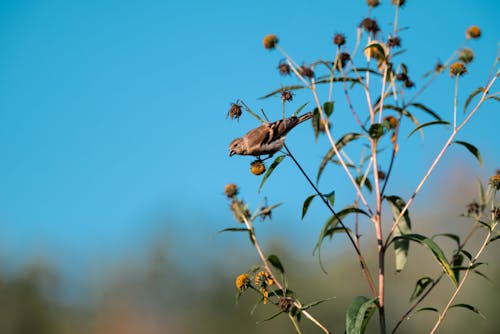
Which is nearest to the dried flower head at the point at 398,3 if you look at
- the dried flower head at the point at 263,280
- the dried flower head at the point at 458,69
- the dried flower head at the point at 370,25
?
the dried flower head at the point at 370,25

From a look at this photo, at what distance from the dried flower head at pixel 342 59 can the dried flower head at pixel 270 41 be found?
0.46 m

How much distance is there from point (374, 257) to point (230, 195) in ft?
32.9

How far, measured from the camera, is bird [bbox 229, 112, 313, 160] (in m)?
2.95

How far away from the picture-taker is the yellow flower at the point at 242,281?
10.00 feet

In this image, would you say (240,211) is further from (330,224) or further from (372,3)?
(372,3)

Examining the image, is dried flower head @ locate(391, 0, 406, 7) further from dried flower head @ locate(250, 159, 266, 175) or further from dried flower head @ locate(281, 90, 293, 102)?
dried flower head @ locate(250, 159, 266, 175)

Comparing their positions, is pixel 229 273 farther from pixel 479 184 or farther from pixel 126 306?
pixel 479 184

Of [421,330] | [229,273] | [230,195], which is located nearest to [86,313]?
[229,273]

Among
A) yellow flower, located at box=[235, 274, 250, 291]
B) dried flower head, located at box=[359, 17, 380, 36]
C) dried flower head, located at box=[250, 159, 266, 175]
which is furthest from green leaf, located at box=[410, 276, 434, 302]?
dried flower head, located at box=[359, 17, 380, 36]

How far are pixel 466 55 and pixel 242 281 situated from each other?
5.92 feet

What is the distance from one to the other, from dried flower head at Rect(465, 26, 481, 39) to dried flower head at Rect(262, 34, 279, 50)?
3.84 feet

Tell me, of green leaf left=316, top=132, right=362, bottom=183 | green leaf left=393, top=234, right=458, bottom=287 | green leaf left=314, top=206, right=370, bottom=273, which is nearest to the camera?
green leaf left=393, top=234, right=458, bottom=287

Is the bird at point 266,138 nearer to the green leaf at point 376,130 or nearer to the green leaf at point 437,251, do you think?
the green leaf at point 376,130

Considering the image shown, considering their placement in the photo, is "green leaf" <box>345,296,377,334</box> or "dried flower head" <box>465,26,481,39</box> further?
"dried flower head" <box>465,26,481,39</box>
